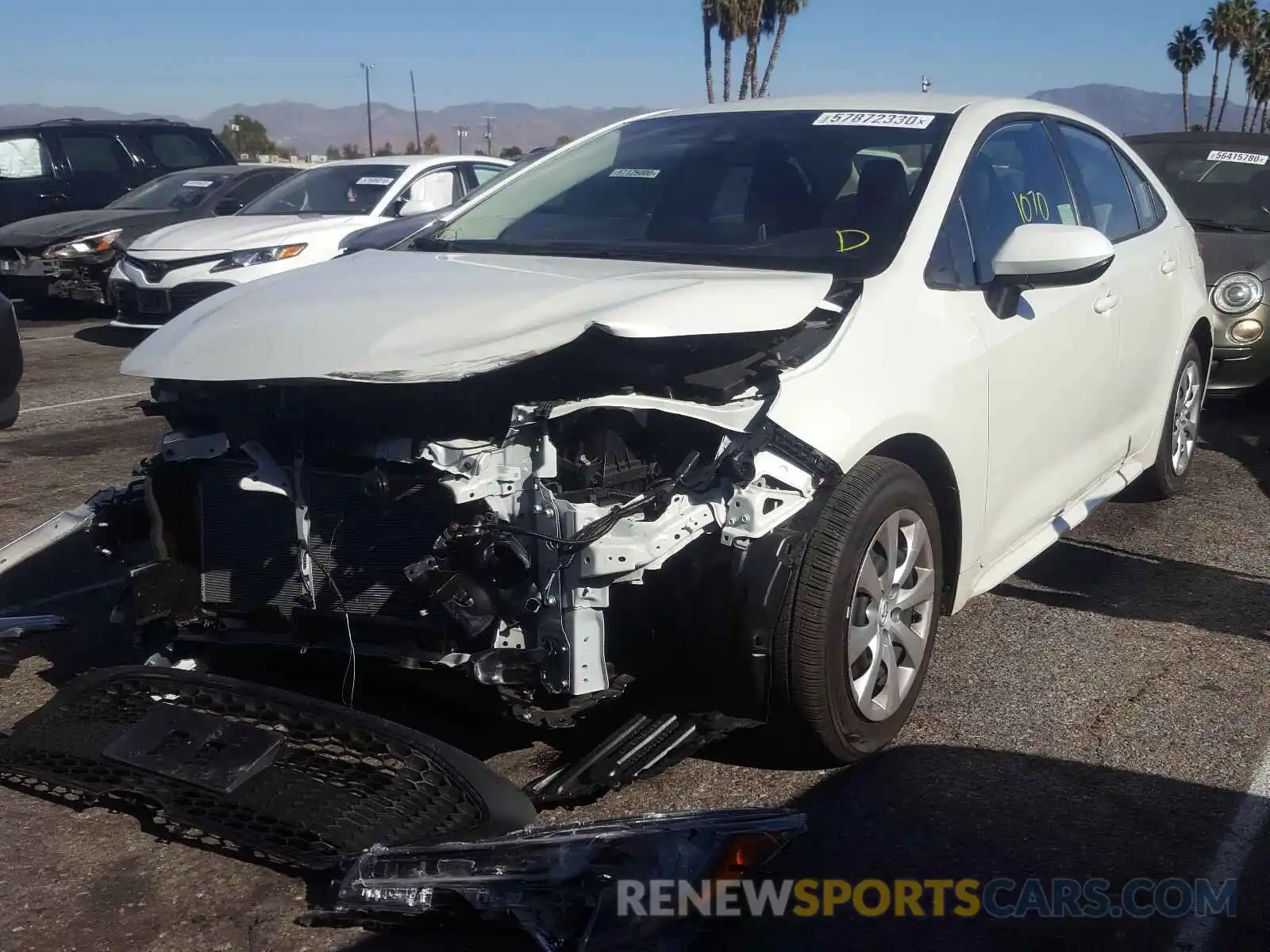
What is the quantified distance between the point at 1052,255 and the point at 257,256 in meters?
7.82

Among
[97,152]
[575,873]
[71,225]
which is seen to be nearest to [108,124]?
[97,152]

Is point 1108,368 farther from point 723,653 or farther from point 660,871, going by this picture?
point 660,871

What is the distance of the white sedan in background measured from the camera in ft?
33.3

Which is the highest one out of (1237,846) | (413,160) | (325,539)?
(413,160)

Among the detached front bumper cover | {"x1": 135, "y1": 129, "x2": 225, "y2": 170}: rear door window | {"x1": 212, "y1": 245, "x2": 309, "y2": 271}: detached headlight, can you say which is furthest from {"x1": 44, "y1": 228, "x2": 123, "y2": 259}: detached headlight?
Answer: the detached front bumper cover

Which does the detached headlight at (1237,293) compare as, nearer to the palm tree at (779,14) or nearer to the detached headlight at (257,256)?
the detached headlight at (257,256)

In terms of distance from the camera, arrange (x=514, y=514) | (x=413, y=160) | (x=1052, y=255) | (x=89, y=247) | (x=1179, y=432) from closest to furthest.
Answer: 1. (x=514, y=514)
2. (x=1052, y=255)
3. (x=1179, y=432)
4. (x=413, y=160)
5. (x=89, y=247)

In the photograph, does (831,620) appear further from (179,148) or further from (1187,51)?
(1187,51)

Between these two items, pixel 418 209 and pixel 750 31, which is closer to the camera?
pixel 418 209

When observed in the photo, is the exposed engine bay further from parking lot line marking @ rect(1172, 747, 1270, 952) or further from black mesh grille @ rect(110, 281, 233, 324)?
black mesh grille @ rect(110, 281, 233, 324)

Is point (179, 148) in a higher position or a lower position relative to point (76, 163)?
higher

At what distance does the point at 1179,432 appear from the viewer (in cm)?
584

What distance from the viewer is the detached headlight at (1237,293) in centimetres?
725

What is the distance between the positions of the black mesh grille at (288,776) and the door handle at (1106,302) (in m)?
2.74
